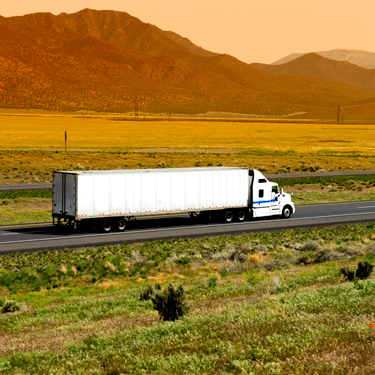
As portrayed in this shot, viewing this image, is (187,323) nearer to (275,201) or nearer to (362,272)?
(362,272)

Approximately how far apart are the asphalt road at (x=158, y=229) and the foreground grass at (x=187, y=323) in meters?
2.88

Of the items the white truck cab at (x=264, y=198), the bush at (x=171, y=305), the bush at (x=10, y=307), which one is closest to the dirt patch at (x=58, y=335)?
the bush at (x=171, y=305)

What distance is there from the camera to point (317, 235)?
101ft

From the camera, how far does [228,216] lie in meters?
34.4

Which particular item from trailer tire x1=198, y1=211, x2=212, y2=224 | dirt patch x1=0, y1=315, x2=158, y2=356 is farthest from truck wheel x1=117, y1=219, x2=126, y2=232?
dirt patch x1=0, y1=315, x2=158, y2=356

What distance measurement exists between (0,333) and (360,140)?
116456 mm

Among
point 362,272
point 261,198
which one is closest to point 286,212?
point 261,198

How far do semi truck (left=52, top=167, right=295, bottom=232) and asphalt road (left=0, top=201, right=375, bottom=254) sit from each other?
82 cm

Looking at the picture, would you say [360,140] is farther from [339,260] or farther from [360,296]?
[360,296]

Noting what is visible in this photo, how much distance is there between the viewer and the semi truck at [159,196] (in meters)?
29.2

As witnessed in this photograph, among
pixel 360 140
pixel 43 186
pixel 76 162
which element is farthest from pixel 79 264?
pixel 360 140

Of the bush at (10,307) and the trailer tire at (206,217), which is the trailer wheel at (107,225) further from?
the bush at (10,307)

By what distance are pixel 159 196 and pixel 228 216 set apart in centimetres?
504

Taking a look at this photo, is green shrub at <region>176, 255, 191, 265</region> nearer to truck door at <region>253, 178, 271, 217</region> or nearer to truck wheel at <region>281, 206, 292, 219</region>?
truck door at <region>253, 178, 271, 217</region>
